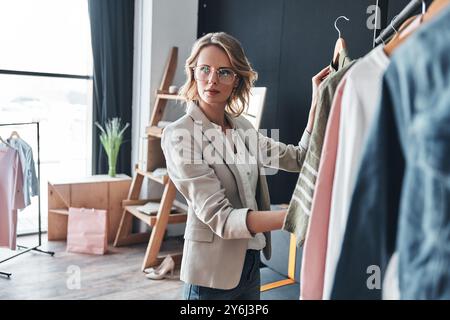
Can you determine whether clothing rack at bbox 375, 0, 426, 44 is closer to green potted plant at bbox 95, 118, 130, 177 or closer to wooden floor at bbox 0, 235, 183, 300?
wooden floor at bbox 0, 235, 183, 300

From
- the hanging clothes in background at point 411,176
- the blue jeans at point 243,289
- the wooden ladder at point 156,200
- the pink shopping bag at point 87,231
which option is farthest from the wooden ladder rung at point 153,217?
the hanging clothes in background at point 411,176

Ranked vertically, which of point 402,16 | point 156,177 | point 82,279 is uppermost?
point 402,16

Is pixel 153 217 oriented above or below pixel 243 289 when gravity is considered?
below

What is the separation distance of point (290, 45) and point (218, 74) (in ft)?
5.29

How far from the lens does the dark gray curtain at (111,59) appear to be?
3857 mm

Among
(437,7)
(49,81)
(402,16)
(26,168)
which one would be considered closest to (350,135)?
(437,7)

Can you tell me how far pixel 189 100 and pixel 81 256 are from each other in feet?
7.86

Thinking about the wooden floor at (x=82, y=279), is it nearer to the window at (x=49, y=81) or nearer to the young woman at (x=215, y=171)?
the window at (x=49, y=81)

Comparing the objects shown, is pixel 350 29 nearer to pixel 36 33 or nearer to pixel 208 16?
pixel 208 16

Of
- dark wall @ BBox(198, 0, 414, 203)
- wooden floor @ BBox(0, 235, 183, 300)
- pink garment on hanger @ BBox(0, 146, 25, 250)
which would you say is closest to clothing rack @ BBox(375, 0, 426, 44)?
dark wall @ BBox(198, 0, 414, 203)

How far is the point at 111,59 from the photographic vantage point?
12.8ft

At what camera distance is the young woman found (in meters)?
1.35

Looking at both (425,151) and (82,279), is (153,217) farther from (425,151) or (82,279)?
(425,151)
